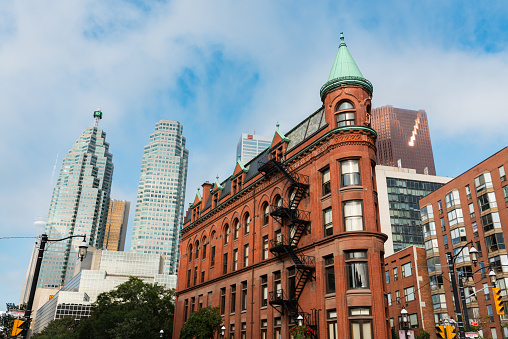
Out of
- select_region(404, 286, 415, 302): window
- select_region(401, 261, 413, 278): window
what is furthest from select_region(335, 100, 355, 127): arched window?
select_region(401, 261, 413, 278): window

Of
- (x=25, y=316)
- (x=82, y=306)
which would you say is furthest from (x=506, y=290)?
(x=82, y=306)

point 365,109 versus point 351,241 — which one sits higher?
point 365,109

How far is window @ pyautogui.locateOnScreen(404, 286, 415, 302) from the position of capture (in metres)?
83.3

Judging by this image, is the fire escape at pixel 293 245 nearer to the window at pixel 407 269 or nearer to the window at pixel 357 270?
the window at pixel 357 270

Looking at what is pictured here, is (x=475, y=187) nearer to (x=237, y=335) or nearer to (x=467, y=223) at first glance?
(x=467, y=223)

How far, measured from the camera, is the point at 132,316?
61031 millimetres

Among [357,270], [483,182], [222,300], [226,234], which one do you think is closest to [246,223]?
[226,234]

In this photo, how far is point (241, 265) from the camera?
1903 inches

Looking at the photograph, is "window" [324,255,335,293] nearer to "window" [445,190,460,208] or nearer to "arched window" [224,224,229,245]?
"arched window" [224,224,229,245]

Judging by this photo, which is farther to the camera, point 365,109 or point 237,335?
point 237,335

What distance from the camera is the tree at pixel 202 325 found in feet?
149

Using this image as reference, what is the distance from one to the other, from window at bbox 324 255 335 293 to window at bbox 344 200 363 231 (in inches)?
115

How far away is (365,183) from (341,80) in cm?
964

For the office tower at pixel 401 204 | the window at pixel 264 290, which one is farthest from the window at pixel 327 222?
the office tower at pixel 401 204
